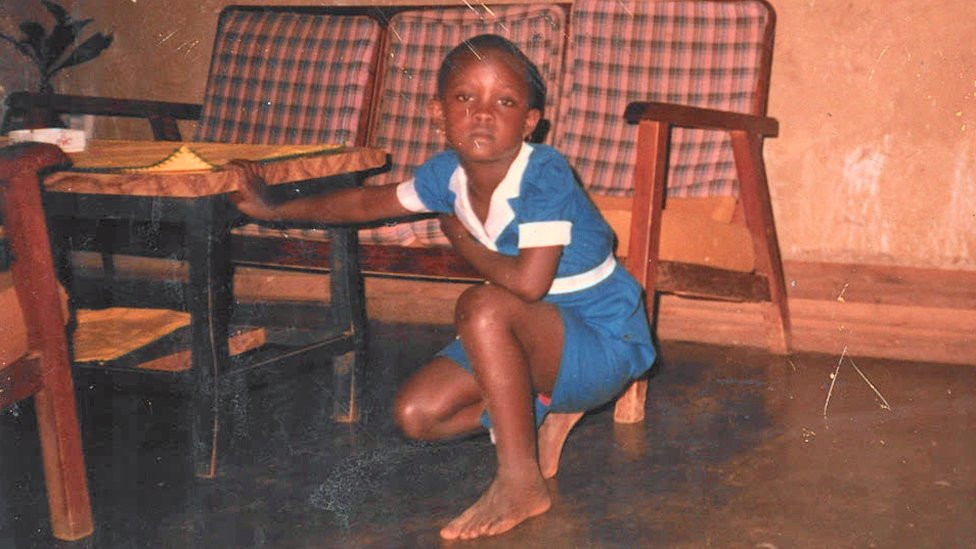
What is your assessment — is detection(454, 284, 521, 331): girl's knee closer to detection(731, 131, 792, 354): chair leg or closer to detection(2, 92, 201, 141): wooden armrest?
detection(731, 131, 792, 354): chair leg

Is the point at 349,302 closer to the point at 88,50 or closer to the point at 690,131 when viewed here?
the point at 690,131

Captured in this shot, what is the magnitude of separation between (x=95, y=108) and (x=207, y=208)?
4.62 ft

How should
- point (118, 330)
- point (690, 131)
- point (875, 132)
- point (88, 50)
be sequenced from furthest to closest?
point (88, 50), point (875, 132), point (690, 131), point (118, 330)

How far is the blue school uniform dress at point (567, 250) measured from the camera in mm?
2098

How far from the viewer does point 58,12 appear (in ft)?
15.2

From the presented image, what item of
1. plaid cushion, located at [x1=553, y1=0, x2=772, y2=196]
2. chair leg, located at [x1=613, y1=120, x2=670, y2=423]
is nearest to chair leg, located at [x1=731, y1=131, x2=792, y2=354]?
plaid cushion, located at [x1=553, y1=0, x2=772, y2=196]

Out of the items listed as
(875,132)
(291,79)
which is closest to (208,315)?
(291,79)

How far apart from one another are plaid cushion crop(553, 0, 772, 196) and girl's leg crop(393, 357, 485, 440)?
4.55 feet

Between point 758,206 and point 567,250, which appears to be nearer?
point 567,250

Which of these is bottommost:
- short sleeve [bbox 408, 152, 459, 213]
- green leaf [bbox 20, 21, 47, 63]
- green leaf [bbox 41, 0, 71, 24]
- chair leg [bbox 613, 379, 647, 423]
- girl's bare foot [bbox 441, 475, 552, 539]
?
chair leg [bbox 613, 379, 647, 423]

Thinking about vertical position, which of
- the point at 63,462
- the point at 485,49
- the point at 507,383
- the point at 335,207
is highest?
the point at 485,49

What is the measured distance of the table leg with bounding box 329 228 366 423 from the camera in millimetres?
2719

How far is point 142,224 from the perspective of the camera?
3.52 meters

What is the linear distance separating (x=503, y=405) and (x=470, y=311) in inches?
7.1
